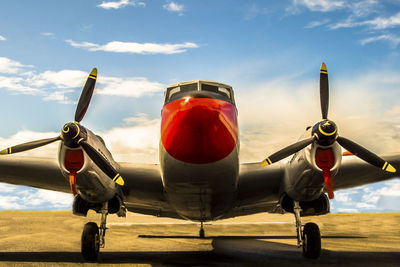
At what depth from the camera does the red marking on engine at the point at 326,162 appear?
941 centimetres

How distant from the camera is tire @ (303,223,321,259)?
1074 cm

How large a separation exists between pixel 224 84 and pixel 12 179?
7714 millimetres

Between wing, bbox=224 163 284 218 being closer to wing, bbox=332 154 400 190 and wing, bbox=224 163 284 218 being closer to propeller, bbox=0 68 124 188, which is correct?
wing, bbox=332 154 400 190

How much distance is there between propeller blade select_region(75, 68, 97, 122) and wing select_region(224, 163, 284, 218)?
187 inches

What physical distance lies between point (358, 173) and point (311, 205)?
1726mm

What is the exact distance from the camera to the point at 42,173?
11.6 m

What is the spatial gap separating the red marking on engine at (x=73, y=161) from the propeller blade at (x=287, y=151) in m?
4.48

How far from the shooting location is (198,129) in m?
7.95

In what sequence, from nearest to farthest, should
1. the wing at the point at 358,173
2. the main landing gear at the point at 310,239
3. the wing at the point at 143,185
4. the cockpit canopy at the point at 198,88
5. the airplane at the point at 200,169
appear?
1. the airplane at the point at 200,169
2. the cockpit canopy at the point at 198,88
3. the main landing gear at the point at 310,239
4. the wing at the point at 143,185
5. the wing at the point at 358,173

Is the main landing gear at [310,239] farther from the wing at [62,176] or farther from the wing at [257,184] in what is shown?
the wing at [62,176]

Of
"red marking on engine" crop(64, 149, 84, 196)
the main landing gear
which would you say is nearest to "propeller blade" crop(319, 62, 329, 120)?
the main landing gear

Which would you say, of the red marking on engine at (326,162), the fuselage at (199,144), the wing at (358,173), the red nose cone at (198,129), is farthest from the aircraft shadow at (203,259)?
the red nose cone at (198,129)

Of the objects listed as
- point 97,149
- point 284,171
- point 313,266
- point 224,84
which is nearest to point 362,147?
point 284,171

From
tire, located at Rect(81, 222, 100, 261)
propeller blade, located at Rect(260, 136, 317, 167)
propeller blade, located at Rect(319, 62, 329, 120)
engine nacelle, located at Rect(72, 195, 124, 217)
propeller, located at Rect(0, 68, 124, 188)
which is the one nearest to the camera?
propeller, located at Rect(0, 68, 124, 188)
